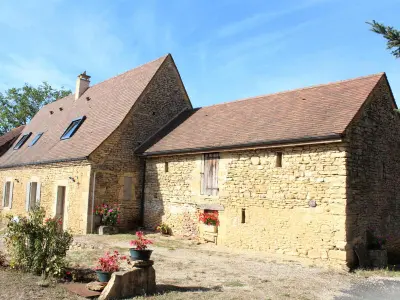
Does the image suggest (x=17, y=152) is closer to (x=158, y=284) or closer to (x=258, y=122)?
(x=258, y=122)

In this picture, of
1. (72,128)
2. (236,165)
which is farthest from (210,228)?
(72,128)

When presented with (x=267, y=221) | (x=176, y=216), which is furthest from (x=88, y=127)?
(x=267, y=221)

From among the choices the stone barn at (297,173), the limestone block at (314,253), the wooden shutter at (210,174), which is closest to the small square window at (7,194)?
the stone barn at (297,173)

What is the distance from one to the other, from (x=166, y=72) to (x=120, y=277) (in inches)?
508

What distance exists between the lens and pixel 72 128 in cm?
1795

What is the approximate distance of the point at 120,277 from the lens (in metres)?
5.98

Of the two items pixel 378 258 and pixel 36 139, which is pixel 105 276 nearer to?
pixel 378 258

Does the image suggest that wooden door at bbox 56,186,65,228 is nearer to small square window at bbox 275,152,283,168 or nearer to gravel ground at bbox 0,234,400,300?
gravel ground at bbox 0,234,400,300

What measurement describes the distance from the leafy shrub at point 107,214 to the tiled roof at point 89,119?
82.2 inches

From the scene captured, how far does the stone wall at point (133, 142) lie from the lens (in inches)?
559

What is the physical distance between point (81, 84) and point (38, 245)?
16.7 m

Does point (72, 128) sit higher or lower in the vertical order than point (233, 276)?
higher

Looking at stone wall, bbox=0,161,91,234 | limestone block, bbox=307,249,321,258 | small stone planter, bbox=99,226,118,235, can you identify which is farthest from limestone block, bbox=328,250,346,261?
stone wall, bbox=0,161,91,234

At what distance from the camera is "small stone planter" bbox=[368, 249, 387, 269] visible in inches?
368
